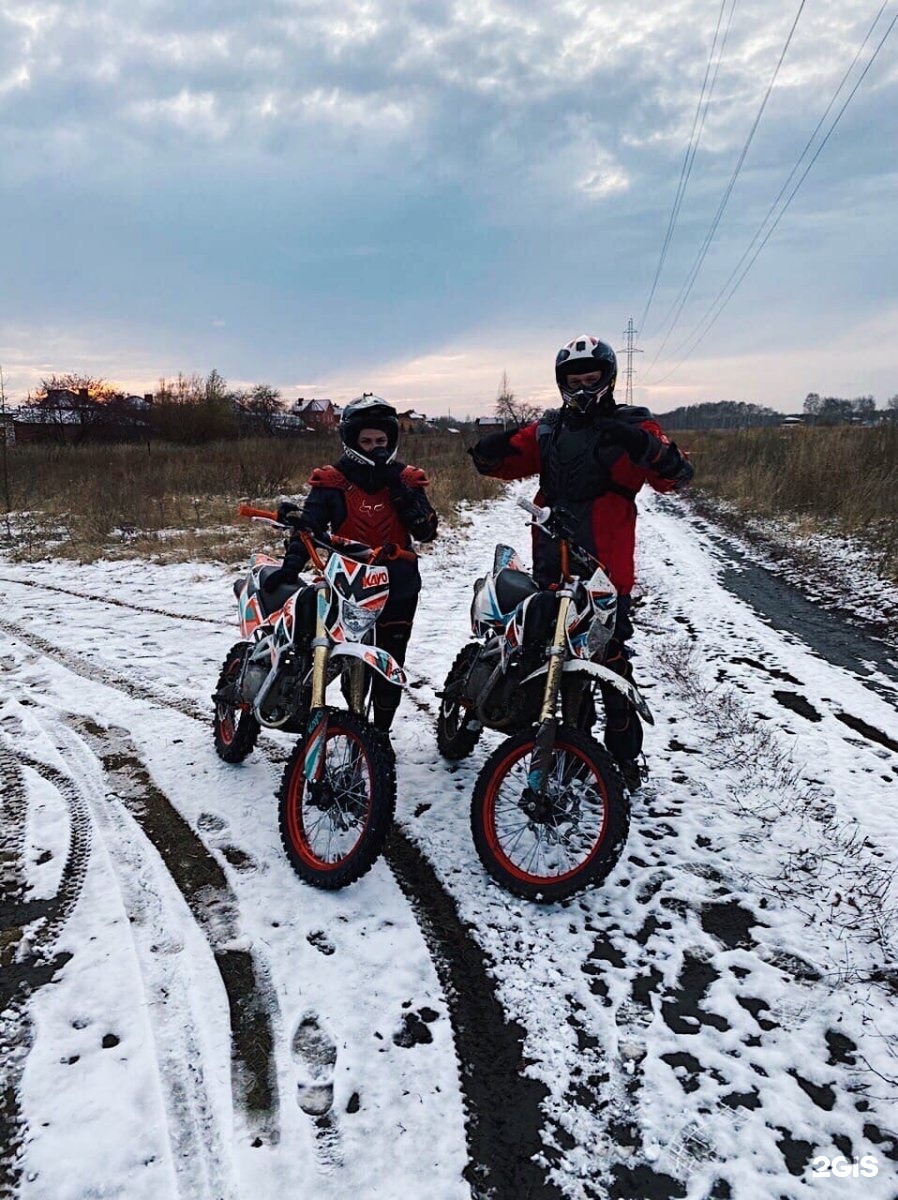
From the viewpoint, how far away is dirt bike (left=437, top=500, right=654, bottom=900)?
8.95ft

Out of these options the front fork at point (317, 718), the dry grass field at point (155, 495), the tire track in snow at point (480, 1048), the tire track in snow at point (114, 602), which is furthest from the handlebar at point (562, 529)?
the dry grass field at point (155, 495)

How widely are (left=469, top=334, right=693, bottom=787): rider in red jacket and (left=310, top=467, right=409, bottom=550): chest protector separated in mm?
588

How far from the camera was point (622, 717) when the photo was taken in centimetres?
351

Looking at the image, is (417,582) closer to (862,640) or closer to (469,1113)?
(469,1113)

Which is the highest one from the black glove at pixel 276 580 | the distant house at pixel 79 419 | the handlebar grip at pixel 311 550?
the distant house at pixel 79 419

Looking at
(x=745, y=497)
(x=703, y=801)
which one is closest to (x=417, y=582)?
(x=703, y=801)

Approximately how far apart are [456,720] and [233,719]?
1.29m

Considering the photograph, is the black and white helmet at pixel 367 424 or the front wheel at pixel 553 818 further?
the black and white helmet at pixel 367 424

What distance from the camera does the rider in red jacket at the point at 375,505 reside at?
3.56 m

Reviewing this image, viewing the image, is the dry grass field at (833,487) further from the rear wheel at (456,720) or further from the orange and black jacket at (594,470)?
the rear wheel at (456,720)

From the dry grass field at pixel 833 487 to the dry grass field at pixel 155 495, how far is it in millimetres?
6463

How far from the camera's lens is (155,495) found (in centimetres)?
1648

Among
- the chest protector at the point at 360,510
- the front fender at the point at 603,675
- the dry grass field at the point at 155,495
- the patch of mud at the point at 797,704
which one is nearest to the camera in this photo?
the front fender at the point at 603,675

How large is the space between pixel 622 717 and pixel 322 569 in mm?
1660
